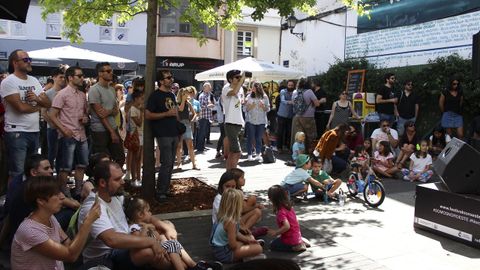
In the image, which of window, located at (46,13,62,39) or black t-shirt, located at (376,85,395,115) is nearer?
black t-shirt, located at (376,85,395,115)

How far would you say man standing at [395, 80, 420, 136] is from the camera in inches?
452

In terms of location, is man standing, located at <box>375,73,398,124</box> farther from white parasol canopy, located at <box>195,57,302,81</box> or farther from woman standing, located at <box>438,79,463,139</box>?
white parasol canopy, located at <box>195,57,302,81</box>

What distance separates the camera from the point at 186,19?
28.7 feet

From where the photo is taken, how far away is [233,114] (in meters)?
8.59

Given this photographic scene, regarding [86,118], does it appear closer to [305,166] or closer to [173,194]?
[173,194]

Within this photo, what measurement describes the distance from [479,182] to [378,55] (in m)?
8.88

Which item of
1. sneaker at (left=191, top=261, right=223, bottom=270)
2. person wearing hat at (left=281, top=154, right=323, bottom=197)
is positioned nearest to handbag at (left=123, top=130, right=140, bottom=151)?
person wearing hat at (left=281, top=154, right=323, bottom=197)

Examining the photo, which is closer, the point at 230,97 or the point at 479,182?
the point at 479,182

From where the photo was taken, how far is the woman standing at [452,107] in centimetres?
1059

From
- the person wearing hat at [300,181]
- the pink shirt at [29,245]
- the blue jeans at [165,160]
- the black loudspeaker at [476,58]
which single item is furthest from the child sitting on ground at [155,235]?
the black loudspeaker at [476,58]

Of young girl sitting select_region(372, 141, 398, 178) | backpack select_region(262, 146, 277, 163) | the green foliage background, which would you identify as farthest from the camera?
backpack select_region(262, 146, 277, 163)

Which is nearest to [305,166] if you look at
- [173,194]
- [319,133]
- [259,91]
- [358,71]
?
[173,194]

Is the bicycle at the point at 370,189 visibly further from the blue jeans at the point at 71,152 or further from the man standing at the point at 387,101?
the man standing at the point at 387,101

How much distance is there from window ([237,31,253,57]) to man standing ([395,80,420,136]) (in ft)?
67.6
